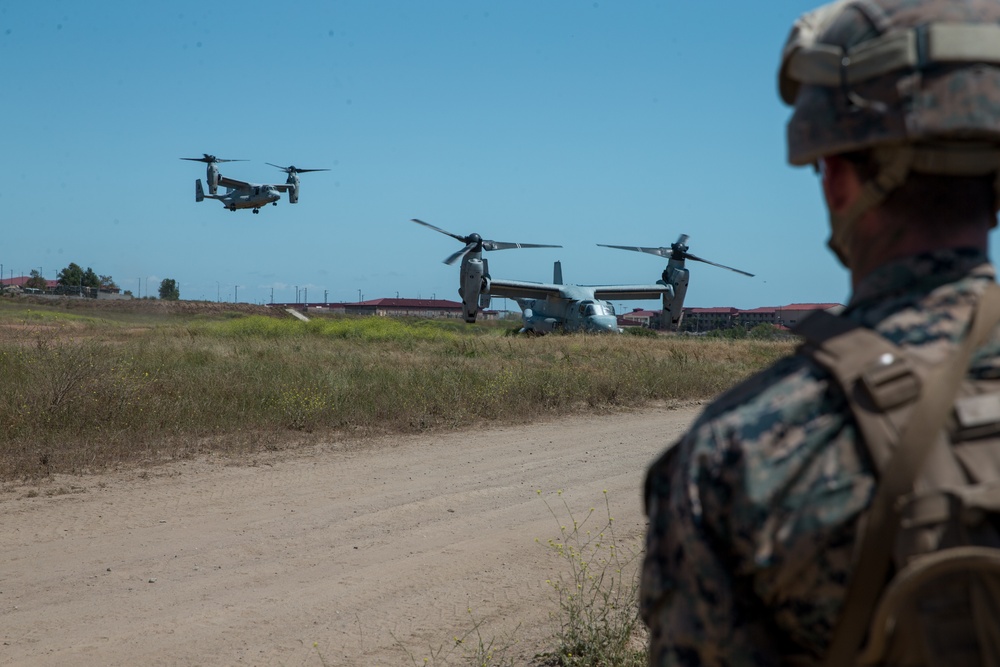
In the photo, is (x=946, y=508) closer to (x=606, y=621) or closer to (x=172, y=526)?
(x=606, y=621)

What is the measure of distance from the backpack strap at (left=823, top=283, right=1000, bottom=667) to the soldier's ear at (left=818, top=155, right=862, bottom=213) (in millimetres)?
259

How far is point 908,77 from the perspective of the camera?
1.44m

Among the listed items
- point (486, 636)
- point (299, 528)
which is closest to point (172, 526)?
point (299, 528)

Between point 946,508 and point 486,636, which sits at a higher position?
point 946,508

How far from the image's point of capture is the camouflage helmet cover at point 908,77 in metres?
1.41

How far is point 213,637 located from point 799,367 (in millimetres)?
4304

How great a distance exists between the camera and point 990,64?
4.72ft

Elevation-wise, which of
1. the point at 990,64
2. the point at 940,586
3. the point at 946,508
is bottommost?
the point at 940,586

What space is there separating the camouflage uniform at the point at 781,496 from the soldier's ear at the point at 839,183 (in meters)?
0.13

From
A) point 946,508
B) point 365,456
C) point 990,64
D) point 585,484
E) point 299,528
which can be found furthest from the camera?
point 365,456

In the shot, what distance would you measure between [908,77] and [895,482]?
0.61m

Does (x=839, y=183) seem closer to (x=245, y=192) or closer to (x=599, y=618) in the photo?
(x=599, y=618)

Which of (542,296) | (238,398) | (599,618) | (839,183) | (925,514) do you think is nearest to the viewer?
(925,514)

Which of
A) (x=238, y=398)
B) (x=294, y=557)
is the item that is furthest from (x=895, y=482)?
(x=238, y=398)
